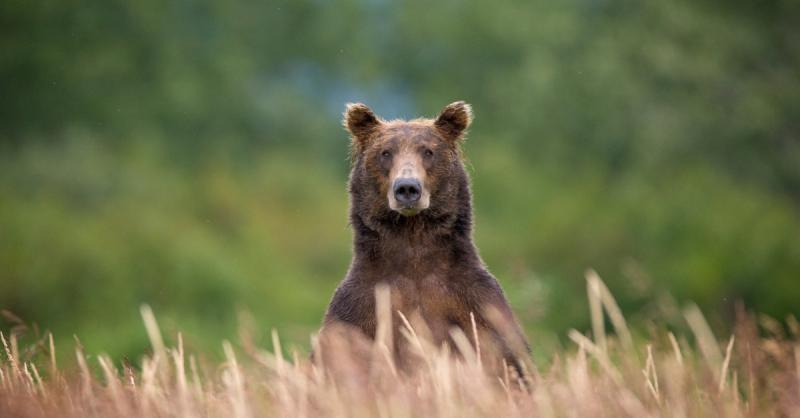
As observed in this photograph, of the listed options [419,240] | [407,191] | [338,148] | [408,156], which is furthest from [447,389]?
[338,148]

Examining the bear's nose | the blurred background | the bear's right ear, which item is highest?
the bear's right ear

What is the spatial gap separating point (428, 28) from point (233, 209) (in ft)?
25.9

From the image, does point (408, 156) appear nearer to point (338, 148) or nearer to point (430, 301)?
point (430, 301)

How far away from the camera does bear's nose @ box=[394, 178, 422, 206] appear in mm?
7148

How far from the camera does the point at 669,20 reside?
27109 millimetres

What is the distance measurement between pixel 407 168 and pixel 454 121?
0.73 meters

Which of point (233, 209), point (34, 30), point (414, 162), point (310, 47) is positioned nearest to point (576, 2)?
point (310, 47)

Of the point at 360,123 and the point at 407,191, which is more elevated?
the point at 360,123

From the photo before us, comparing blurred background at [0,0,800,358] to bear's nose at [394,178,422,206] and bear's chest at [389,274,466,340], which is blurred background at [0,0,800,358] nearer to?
bear's nose at [394,178,422,206]

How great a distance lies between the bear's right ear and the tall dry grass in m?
2.67

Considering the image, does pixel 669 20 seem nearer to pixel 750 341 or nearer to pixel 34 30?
pixel 34 30

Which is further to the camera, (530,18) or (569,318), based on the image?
(530,18)

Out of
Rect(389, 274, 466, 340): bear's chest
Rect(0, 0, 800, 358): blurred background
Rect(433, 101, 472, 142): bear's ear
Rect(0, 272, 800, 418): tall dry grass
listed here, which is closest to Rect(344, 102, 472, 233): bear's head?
Rect(433, 101, 472, 142): bear's ear

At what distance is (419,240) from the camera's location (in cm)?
715
